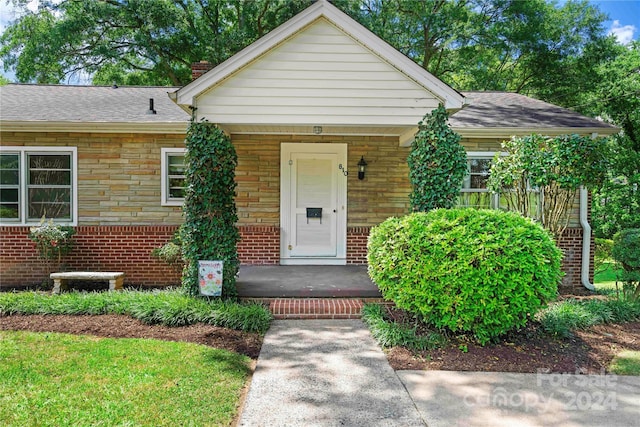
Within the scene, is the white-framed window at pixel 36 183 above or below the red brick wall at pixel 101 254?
above

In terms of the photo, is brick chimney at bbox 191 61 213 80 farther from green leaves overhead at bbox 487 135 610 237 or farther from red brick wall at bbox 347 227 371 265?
green leaves overhead at bbox 487 135 610 237

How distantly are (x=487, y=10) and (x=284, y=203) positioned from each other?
557 inches

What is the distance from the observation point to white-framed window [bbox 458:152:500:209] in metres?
8.56

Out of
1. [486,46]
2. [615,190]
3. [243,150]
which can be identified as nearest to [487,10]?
[486,46]

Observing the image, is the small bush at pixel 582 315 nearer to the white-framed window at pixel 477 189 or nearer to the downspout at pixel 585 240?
the downspout at pixel 585 240

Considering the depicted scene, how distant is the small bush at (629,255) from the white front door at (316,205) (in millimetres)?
4690

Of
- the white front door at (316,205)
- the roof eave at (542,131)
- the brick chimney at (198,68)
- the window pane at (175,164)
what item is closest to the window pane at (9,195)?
the window pane at (175,164)

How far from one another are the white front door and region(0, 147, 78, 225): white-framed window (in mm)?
4225

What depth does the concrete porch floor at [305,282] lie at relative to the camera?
20.6 ft

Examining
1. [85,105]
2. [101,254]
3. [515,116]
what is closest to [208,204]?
[101,254]

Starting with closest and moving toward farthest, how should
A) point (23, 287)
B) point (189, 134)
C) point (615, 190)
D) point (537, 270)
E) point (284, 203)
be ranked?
1. point (537, 270)
2. point (189, 134)
3. point (23, 287)
4. point (284, 203)
5. point (615, 190)

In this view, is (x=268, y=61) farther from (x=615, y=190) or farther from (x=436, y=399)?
→ (x=615, y=190)

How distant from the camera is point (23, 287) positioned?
7922 mm

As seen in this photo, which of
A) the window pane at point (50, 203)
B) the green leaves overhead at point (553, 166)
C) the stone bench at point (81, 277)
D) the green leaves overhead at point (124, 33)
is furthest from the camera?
the green leaves overhead at point (124, 33)
